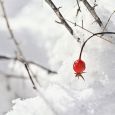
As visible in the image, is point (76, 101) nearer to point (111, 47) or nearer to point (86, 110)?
point (86, 110)

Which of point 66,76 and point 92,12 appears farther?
point 66,76

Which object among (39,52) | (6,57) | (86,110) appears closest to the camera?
(86,110)

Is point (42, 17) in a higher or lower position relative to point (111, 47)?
higher

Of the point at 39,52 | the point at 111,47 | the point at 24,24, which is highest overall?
the point at 24,24

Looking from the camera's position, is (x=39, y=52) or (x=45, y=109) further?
(x=39, y=52)

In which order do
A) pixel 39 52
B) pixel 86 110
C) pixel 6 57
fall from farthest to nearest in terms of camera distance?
pixel 39 52 → pixel 6 57 → pixel 86 110

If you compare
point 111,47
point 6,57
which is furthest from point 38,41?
point 111,47

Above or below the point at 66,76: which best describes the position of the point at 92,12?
above

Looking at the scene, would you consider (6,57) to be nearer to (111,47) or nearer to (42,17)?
(42,17)
